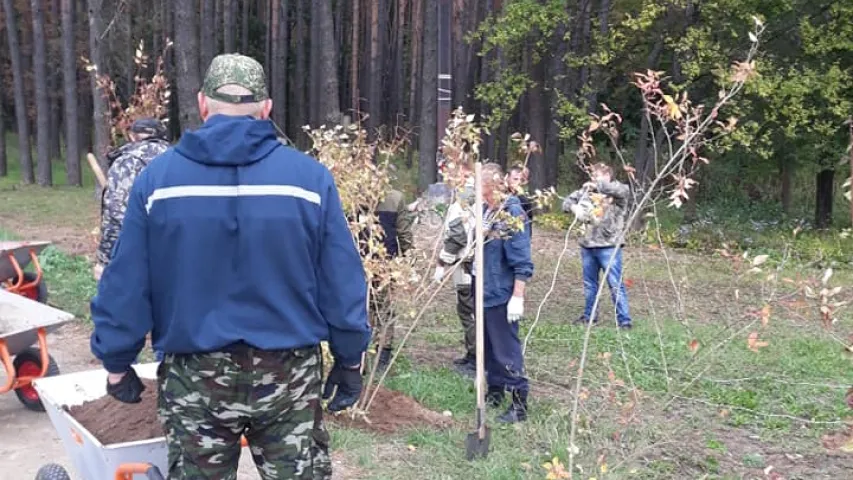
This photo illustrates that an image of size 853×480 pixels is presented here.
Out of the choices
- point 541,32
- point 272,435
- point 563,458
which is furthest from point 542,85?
point 272,435

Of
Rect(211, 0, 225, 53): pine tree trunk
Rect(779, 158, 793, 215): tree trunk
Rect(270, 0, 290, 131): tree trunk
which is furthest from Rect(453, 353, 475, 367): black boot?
Rect(211, 0, 225, 53): pine tree trunk

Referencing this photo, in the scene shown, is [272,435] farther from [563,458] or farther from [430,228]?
[430,228]

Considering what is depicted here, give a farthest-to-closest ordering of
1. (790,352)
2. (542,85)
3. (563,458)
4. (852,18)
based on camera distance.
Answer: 1. (542,85)
2. (852,18)
3. (790,352)
4. (563,458)

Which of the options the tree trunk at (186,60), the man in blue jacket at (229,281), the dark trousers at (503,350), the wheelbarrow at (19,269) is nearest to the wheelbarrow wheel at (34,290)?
the wheelbarrow at (19,269)

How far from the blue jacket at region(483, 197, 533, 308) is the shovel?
726 millimetres

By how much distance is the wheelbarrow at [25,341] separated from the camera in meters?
5.49

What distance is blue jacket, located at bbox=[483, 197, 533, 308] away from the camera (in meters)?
5.92

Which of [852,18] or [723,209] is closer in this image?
[852,18]

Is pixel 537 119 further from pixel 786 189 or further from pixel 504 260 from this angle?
pixel 504 260

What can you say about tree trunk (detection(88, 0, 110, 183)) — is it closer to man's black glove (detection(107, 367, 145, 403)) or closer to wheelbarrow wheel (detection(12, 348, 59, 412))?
wheelbarrow wheel (detection(12, 348, 59, 412))

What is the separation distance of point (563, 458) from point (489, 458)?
0.44m

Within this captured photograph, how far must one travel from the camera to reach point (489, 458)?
5277 millimetres

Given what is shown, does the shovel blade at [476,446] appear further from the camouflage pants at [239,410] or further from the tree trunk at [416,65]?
the tree trunk at [416,65]

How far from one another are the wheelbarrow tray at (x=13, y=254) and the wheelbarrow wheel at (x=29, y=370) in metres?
1.43
